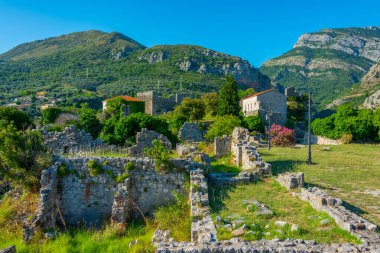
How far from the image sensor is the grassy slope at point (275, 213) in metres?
6.42

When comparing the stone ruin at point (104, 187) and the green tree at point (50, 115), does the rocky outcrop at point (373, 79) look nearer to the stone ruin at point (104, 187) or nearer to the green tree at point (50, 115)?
the green tree at point (50, 115)

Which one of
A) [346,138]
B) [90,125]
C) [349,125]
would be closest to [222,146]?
[90,125]

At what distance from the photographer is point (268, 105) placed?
55.7 meters

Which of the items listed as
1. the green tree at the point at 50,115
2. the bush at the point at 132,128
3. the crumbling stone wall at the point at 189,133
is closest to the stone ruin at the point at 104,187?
the bush at the point at 132,128

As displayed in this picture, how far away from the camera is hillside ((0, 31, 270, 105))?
3664 inches

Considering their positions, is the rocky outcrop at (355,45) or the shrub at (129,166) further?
the rocky outcrop at (355,45)

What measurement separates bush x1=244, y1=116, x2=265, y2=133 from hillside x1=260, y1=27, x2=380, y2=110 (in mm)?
75342

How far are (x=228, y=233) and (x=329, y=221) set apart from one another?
2462 millimetres

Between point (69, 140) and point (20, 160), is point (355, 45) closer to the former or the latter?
point (69, 140)

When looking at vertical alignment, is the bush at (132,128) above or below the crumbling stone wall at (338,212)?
above

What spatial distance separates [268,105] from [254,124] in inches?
456

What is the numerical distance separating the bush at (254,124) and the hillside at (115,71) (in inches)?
1791

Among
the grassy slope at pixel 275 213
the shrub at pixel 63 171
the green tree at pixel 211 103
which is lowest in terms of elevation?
the grassy slope at pixel 275 213

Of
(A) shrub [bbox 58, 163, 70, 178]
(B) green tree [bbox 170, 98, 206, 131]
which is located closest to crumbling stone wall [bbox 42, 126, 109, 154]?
(A) shrub [bbox 58, 163, 70, 178]
